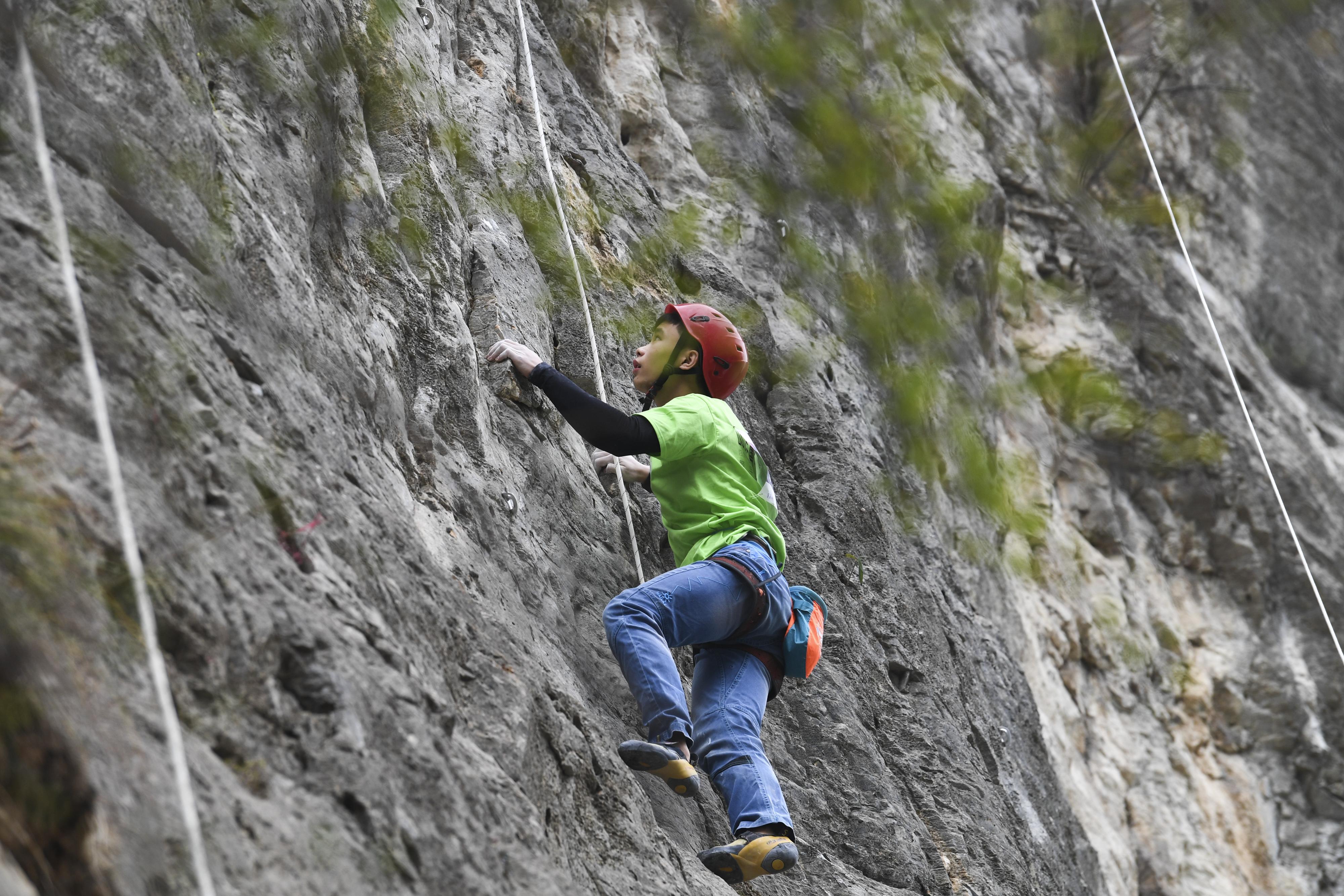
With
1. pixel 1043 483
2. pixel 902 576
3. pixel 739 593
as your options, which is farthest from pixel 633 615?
pixel 1043 483

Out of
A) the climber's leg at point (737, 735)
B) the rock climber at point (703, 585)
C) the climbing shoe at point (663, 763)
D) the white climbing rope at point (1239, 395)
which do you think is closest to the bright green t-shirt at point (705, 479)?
the rock climber at point (703, 585)

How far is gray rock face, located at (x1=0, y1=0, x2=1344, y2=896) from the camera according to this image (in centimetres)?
295

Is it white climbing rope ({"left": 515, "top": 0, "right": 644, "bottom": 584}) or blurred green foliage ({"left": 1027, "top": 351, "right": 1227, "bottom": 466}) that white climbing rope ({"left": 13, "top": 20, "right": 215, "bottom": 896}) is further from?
blurred green foliage ({"left": 1027, "top": 351, "right": 1227, "bottom": 466})

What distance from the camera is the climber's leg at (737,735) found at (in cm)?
463

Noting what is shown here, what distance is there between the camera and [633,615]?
15.5ft

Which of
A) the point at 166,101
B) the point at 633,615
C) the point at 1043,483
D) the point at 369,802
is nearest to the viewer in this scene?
the point at 369,802

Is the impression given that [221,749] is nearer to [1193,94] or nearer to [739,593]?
[739,593]

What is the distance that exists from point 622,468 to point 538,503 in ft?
2.10

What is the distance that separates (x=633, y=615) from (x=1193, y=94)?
39.3ft

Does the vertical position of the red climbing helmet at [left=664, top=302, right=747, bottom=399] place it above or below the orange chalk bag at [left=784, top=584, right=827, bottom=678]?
above

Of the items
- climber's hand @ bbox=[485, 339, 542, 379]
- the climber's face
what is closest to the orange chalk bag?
the climber's face

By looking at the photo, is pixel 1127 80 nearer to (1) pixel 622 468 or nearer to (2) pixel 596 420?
(1) pixel 622 468

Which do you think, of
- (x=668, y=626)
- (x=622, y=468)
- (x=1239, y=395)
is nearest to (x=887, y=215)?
(x=622, y=468)

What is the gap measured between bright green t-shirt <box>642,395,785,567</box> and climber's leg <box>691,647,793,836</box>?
1.36ft
